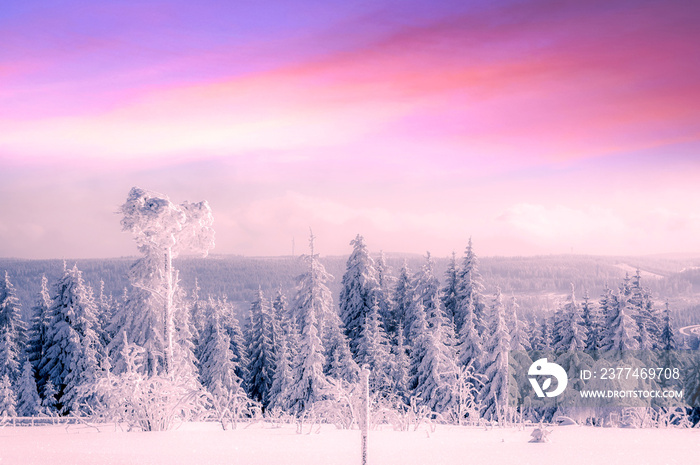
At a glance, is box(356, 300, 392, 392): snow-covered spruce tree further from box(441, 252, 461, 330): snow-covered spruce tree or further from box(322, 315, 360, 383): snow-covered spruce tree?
box(441, 252, 461, 330): snow-covered spruce tree

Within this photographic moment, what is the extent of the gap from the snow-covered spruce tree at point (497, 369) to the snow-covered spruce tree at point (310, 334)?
10.5 meters

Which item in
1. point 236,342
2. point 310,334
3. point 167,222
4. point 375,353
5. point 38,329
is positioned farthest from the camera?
point 236,342

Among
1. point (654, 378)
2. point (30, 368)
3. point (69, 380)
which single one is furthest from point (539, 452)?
point (30, 368)

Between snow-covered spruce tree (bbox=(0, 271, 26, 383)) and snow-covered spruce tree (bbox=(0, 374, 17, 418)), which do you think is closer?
snow-covered spruce tree (bbox=(0, 374, 17, 418))

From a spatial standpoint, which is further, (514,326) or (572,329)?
(572,329)

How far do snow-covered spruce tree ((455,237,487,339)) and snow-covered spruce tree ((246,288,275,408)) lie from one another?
1602 centimetres

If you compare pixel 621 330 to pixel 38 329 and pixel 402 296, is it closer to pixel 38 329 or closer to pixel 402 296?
pixel 402 296

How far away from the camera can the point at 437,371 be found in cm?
3912

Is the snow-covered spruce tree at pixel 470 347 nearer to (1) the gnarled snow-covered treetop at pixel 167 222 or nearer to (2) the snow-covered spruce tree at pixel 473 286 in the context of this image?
(2) the snow-covered spruce tree at pixel 473 286

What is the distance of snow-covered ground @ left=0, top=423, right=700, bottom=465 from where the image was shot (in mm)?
15930

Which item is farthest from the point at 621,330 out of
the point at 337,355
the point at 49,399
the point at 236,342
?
the point at 49,399

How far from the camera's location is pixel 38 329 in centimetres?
4691

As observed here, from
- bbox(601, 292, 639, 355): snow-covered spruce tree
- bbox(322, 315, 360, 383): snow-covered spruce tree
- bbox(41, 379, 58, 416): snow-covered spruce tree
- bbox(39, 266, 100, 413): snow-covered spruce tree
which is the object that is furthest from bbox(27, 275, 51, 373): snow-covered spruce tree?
bbox(601, 292, 639, 355): snow-covered spruce tree

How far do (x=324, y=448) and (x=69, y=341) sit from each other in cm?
3110
